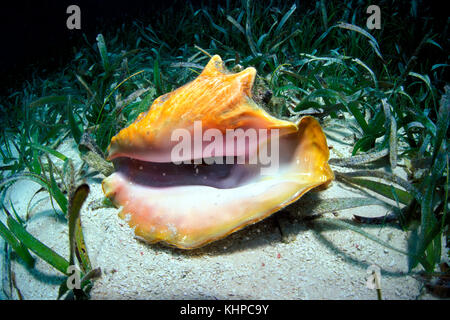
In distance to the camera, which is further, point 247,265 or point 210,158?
point 210,158

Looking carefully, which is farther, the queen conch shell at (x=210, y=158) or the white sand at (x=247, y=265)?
the queen conch shell at (x=210, y=158)

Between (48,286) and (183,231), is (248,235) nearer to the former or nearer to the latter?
(183,231)

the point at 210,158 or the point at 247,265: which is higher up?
the point at 210,158

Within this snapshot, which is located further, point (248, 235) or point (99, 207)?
point (99, 207)
